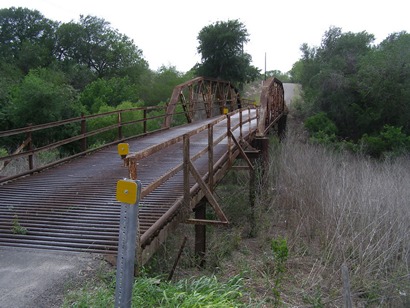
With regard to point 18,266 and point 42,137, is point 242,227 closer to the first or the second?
point 18,266

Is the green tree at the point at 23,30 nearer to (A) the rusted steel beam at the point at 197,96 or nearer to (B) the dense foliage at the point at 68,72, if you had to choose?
(B) the dense foliage at the point at 68,72

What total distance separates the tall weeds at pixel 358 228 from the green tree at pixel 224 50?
18.9 m

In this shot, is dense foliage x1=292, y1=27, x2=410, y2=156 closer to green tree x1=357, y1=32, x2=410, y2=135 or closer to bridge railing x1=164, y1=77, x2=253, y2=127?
green tree x1=357, y1=32, x2=410, y2=135

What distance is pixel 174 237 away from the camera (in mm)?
7855

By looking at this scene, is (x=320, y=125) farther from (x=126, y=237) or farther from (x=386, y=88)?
(x=126, y=237)

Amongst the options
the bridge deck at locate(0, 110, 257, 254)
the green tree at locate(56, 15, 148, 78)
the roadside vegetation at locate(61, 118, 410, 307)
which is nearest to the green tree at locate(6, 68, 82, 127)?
the roadside vegetation at locate(61, 118, 410, 307)

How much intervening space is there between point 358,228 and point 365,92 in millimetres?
18766

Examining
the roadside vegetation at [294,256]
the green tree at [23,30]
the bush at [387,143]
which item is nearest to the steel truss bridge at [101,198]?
the roadside vegetation at [294,256]

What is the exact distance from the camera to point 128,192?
2693mm

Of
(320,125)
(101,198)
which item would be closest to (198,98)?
(320,125)

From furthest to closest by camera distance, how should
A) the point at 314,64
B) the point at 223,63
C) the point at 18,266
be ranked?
the point at 314,64 < the point at 223,63 < the point at 18,266

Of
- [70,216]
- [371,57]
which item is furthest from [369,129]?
[70,216]

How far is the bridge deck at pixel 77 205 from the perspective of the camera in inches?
182

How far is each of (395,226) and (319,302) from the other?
11.8 feet
